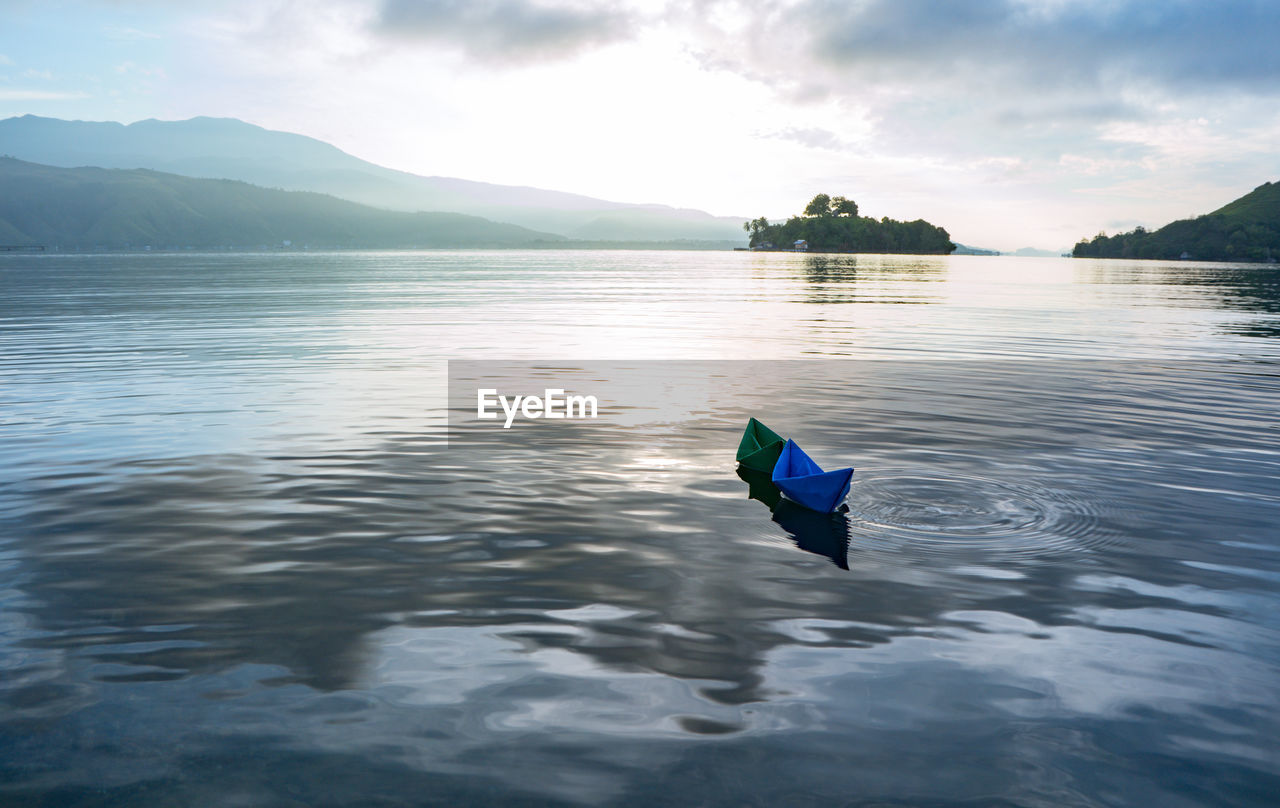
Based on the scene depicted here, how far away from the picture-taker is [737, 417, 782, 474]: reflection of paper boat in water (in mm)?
14922

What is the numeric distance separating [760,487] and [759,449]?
971mm

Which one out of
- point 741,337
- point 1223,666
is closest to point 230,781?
point 1223,666

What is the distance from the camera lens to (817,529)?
40.0 ft

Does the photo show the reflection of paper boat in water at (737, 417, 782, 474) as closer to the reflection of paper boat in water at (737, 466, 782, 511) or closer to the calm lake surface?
the reflection of paper boat in water at (737, 466, 782, 511)

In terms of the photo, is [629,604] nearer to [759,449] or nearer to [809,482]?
[809,482]


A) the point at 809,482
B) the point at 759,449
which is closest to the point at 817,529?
the point at 809,482

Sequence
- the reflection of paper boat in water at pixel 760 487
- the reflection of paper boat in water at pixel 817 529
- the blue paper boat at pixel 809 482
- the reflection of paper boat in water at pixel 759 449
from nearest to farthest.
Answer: the reflection of paper boat in water at pixel 817 529 → the blue paper boat at pixel 809 482 → the reflection of paper boat in water at pixel 760 487 → the reflection of paper boat in water at pixel 759 449

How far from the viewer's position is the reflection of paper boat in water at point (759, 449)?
49.0 feet

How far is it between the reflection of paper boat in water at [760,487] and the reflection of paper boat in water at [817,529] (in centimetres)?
24

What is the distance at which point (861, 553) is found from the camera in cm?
1112

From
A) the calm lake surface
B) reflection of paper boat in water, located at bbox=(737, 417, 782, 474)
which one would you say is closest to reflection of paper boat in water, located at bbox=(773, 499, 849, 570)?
the calm lake surface

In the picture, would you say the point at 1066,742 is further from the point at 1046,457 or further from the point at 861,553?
the point at 1046,457

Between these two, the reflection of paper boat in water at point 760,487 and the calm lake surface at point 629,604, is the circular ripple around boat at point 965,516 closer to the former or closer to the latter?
the calm lake surface at point 629,604

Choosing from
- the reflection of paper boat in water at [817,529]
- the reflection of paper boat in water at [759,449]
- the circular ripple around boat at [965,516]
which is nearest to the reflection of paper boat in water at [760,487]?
the reflection of paper boat in water at [759,449]
